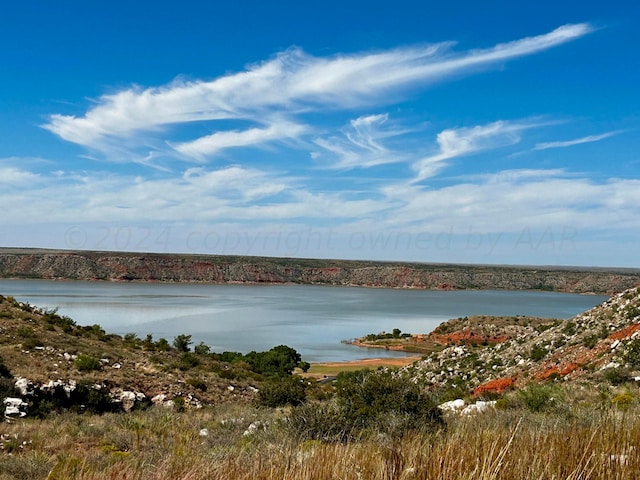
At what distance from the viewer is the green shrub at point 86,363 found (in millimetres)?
18406

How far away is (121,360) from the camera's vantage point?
70.0 feet

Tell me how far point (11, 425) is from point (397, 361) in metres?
42.5

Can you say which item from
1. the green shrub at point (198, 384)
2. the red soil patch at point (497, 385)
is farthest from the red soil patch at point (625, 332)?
the green shrub at point (198, 384)

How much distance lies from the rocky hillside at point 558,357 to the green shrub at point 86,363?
44.1ft

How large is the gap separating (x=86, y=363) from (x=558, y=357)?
17.7 m

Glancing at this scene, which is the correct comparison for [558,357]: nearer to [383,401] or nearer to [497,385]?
[497,385]

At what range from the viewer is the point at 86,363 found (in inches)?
731

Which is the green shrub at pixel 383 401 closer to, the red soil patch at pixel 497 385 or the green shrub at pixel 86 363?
the red soil patch at pixel 497 385

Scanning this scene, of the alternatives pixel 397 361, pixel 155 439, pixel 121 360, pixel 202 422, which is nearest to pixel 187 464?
pixel 155 439

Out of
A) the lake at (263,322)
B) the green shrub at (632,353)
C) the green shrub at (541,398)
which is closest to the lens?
the green shrub at (541,398)

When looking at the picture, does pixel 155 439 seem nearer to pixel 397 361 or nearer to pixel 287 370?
pixel 287 370

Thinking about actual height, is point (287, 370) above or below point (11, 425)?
below

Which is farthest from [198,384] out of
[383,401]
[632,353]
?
[632,353]

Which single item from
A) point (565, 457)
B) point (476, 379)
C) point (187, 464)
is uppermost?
point (565, 457)
